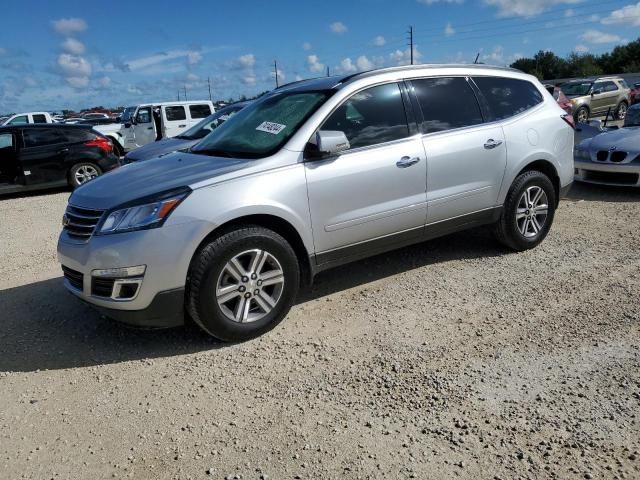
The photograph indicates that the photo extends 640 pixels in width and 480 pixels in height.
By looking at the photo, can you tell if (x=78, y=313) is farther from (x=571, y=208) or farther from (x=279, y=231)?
(x=571, y=208)

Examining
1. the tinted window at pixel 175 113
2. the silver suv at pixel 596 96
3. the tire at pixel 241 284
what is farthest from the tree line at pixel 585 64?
the tire at pixel 241 284

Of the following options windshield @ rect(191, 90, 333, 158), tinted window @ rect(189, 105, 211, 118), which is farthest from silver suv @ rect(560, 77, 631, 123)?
windshield @ rect(191, 90, 333, 158)

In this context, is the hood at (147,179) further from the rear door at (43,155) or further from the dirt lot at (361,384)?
the rear door at (43,155)

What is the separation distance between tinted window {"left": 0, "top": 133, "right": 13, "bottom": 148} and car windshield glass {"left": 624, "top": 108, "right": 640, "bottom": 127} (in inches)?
444

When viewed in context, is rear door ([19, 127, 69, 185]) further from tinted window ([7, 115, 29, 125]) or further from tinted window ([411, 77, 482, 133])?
tinted window ([7, 115, 29, 125])

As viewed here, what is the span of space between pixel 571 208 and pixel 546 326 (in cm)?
390

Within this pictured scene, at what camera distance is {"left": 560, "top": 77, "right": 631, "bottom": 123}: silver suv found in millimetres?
19219

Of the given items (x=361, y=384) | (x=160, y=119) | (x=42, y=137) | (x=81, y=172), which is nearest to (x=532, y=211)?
(x=361, y=384)

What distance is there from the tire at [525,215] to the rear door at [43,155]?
9029mm

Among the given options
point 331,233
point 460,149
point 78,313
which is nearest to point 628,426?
point 331,233

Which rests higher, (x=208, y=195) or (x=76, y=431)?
(x=208, y=195)

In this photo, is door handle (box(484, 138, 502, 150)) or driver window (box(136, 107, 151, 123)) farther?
driver window (box(136, 107, 151, 123))

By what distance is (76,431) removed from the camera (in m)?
2.78

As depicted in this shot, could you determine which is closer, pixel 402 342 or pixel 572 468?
pixel 572 468
